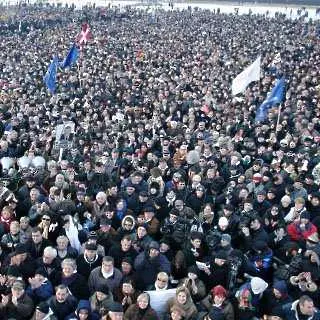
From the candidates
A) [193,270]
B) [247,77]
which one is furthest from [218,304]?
[247,77]

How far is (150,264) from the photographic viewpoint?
21.8 ft

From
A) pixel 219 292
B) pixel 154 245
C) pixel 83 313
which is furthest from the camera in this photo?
pixel 154 245

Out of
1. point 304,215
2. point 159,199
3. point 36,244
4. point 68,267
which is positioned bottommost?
point 159,199

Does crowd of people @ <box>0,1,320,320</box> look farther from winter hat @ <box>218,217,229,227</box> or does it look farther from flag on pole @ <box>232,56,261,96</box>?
flag on pole @ <box>232,56,261,96</box>

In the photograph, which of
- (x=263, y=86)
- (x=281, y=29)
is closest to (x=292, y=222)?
(x=263, y=86)

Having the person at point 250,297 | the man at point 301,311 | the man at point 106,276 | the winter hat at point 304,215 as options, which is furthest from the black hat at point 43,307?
the winter hat at point 304,215

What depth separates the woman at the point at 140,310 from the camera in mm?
5688

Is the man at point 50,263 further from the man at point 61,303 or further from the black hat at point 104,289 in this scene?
the black hat at point 104,289

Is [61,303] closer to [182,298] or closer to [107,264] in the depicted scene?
[107,264]

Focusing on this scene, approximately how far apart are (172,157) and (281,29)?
22524 mm

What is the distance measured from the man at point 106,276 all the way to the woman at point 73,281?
0.26 feet

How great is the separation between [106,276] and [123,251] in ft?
2.23

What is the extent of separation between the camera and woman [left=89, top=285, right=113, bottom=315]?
585cm

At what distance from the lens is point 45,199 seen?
865 centimetres
